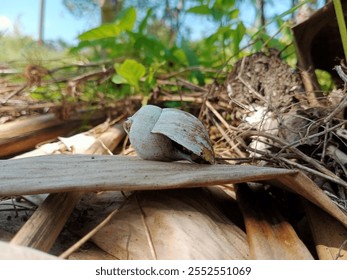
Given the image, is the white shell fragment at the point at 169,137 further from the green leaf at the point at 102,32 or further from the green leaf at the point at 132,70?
the green leaf at the point at 102,32

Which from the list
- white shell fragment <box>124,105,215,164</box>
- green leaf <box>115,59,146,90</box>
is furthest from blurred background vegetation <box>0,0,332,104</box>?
white shell fragment <box>124,105,215,164</box>

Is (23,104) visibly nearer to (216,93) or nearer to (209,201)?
(216,93)

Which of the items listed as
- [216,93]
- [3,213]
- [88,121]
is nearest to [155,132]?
[3,213]

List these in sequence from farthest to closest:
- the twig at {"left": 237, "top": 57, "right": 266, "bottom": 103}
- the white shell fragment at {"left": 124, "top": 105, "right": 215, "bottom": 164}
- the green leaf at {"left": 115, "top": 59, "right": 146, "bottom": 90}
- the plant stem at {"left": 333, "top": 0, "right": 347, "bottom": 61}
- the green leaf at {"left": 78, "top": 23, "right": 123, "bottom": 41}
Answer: the green leaf at {"left": 78, "top": 23, "right": 123, "bottom": 41}
the green leaf at {"left": 115, "top": 59, "right": 146, "bottom": 90}
the twig at {"left": 237, "top": 57, "right": 266, "bottom": 103}
the plant stem at {"left": 333, "top": 0, "right": 347, "bottom": 61}
the white shell fragment at {"left": 124, "top": 105, "right": 215, "bottom": 164}

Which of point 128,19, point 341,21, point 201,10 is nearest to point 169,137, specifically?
point 341,21

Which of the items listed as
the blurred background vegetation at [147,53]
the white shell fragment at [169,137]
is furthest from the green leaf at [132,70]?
the white shell fragment at [169,137]

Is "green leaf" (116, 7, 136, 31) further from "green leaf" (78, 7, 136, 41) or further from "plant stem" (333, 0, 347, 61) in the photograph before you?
"plant stem" (333, 0, 347, 61)
